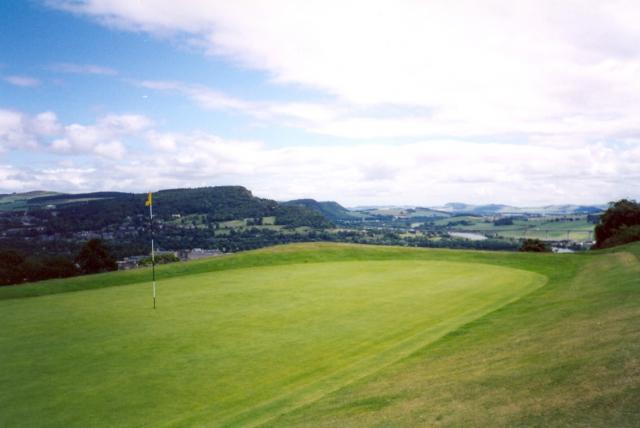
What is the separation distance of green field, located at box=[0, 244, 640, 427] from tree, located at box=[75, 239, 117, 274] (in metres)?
34.6

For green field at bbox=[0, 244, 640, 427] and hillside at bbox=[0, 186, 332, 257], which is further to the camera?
hillside at bbox=[0, 186, 332, 257]

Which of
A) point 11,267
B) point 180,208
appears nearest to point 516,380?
point 11,267

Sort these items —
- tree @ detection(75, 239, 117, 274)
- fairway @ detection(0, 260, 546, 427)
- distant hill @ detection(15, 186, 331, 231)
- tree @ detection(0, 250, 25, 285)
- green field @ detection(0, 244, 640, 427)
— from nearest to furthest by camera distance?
1. green field @ detection(0, 244, 640, 427)
2. fairway @ detection(0, 260, 546, 427)
3. tree @ detection(0, 250, 25, 285)
4. tree @ detection(75, 239, 117, 274)
5. distant hill @ detection(15, 186, 331, 231)

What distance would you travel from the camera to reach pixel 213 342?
15734 millimetres

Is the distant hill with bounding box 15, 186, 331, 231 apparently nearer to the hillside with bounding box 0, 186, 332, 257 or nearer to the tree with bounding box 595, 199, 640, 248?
the hillside with bounding box 0, 186, 332, 257

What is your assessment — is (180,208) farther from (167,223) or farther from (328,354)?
(328,354)

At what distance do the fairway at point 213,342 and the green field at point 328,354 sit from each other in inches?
2.5

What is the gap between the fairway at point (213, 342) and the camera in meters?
10.8

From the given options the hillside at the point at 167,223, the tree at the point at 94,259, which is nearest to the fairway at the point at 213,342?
the tree at the point at 94,259

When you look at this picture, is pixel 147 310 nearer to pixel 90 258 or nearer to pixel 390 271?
pixel 390 271

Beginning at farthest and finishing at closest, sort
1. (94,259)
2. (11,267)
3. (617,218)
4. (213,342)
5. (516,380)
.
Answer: (617,218) < (94,259) < (11,267) < (213,342) < (516,380)

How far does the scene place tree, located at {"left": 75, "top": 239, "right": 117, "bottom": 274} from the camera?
60.7 m

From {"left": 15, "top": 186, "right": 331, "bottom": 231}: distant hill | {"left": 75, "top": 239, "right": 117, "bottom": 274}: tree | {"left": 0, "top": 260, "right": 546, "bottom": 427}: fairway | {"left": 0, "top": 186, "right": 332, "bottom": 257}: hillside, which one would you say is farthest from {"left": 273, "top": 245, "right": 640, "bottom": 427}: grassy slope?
{"left": 15, "top": 186, "right": 331, "bottom": 231}: distant hill

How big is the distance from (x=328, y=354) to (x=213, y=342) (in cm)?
418
